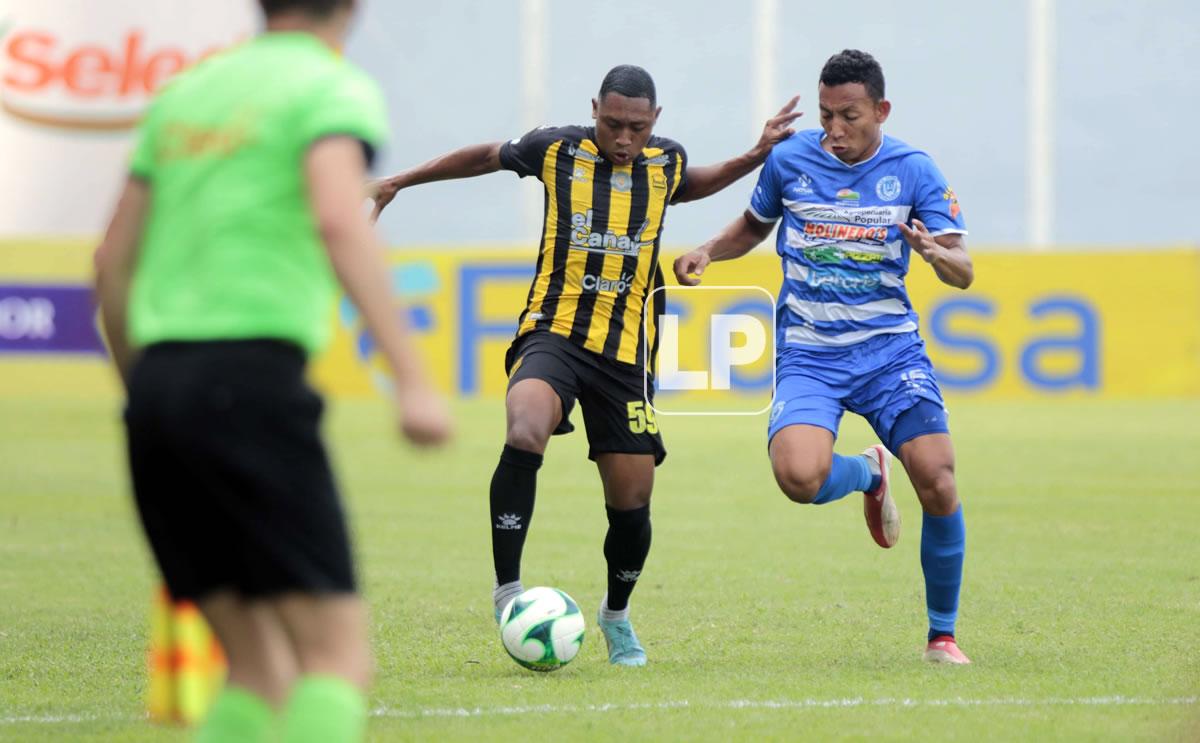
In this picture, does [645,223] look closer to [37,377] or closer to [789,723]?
[789,723]

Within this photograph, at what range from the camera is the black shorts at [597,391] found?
6.31 metres

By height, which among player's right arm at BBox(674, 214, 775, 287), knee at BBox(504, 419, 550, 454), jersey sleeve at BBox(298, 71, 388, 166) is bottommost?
knee at BBox(504, 419, 550, 454)

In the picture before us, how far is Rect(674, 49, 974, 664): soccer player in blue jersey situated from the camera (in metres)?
6.27

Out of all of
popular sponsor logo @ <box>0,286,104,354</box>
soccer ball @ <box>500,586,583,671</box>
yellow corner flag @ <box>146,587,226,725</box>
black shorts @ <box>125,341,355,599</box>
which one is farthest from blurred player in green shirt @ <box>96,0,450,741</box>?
popular sponsor logo @ <box>0,286,104,354</box>

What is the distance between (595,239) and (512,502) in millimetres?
1025

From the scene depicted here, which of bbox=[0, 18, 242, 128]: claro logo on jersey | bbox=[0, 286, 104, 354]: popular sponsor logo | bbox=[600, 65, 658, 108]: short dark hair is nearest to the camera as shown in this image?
bbox=[600, 65, 658, 108]: short dark hair

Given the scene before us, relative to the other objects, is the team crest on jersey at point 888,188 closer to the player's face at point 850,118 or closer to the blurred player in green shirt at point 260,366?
the player's face at point 850,118

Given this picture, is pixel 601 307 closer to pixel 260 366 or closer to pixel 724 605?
pixel 724 605

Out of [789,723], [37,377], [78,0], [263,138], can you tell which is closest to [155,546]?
[263,138]

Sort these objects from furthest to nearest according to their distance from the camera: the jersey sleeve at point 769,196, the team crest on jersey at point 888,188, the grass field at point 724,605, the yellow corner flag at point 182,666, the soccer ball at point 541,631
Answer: the jersey sleeve at point 769,196
the team crest on jersey at point 888,188
the soccer ball at point 541,631
the grass field at point 724,605
the yellow corner flag at point 182,666

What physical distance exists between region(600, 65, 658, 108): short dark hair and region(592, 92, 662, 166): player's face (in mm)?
15

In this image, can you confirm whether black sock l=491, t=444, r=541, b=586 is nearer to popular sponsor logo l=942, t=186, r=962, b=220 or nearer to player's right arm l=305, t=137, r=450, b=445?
popular sponsor logo l=942, t=186, r=962, b=220

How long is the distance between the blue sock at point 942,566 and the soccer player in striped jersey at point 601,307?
3.18 ft

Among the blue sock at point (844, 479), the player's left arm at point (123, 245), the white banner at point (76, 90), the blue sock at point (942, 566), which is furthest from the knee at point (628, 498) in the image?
the white banner at point (76, 90)
